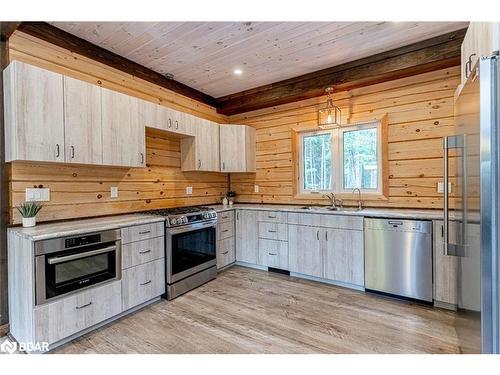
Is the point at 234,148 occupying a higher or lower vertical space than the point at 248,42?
lower

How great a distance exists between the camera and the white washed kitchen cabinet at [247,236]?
397 centimetres

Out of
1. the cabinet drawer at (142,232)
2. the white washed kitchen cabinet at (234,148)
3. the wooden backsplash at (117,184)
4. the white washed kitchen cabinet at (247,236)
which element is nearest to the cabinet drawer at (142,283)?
the cabinet drawer at (142,232)

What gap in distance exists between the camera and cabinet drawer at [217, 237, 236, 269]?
380 cm

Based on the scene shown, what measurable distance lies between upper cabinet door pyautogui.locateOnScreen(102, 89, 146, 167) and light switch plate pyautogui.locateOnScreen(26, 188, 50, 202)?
570 millimetres

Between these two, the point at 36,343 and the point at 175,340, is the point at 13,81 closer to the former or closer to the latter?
the point at 36,343

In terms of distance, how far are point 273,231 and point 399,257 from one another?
63.1 inches

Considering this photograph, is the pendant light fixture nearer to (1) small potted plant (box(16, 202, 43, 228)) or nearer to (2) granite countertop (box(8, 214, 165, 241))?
(2) granite countertop (box(8, 214, 165, 241))

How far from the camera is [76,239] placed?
85.0 inches

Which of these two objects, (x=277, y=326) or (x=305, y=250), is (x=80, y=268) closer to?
(x=277, y=326)

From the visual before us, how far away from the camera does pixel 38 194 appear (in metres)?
2.41

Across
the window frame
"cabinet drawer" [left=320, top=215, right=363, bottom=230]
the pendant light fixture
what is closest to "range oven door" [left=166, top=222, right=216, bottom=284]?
"cabinet drawer" [left=320, top=215, right=363, bottom=230]

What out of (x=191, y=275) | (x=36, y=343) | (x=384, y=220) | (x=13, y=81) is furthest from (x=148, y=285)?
(x=384, y=220)

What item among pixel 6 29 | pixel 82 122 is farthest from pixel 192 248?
pixel 6 29

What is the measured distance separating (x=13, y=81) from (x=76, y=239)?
135 centimetres
